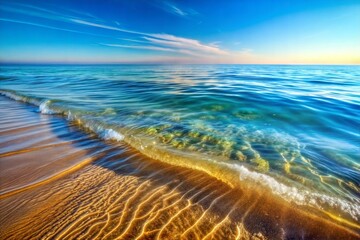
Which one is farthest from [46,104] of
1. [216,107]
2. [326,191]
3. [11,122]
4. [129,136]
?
[326,191]

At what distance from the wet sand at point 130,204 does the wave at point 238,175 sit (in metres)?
0.16

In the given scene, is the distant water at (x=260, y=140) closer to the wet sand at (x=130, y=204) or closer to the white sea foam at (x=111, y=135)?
the white sea foam at (x=111, y=135)

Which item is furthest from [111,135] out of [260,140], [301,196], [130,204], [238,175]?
[301,196]

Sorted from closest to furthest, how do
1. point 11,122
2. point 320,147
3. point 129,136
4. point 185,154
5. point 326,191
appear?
1. point 326,191
2. point 185,154
3. point 320,147
4. point 129,136
5. point 11,122

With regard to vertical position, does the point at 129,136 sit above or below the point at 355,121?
above

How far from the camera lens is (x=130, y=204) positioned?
2.88 metres

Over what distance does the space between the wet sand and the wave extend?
0.16m

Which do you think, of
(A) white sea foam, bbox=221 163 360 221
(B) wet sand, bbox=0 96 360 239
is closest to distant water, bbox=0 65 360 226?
(A) white sea foam, bbox=221 163 360 221

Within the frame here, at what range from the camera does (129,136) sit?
541 centimetres

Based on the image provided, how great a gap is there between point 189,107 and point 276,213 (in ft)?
22.2

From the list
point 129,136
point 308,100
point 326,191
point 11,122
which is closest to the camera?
point 326,191

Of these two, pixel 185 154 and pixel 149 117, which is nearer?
pixel 185 154

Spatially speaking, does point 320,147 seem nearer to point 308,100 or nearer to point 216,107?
point 216,107

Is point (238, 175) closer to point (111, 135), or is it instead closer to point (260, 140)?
point (260, 140)
